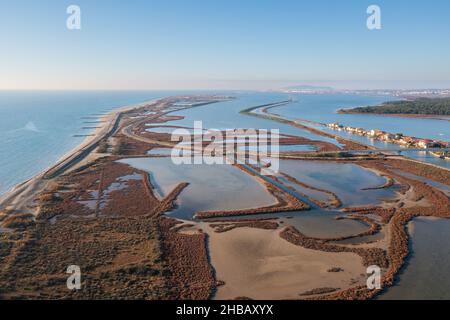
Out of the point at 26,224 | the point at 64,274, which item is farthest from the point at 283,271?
the point at 26,224

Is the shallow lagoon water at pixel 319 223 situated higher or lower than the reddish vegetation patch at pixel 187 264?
higher

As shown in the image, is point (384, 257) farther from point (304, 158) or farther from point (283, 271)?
point (304, 158)

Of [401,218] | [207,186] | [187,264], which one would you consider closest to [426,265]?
[401,218]

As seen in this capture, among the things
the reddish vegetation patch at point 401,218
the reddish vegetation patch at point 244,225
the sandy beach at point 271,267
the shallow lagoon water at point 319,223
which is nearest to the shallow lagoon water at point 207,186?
the reddish vegetation patch at point 244,225

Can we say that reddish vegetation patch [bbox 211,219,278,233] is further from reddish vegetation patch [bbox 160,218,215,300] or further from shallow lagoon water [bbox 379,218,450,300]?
shallow lagoon water [bbox 379,218,450,300]

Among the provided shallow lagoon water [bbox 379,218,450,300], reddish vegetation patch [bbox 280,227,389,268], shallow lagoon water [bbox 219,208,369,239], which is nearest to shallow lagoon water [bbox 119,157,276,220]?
shallow lagoon water [bbox 219,208,369,239]

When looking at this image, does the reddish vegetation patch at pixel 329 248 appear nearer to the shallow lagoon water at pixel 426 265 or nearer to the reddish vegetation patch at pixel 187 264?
the shallow lagoon water at pixel 426 265

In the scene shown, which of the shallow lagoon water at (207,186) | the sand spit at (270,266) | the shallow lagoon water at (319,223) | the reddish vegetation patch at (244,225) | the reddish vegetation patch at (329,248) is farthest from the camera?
the shallow lagoon water at (207,186)

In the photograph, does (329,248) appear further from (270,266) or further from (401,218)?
(401,218)
